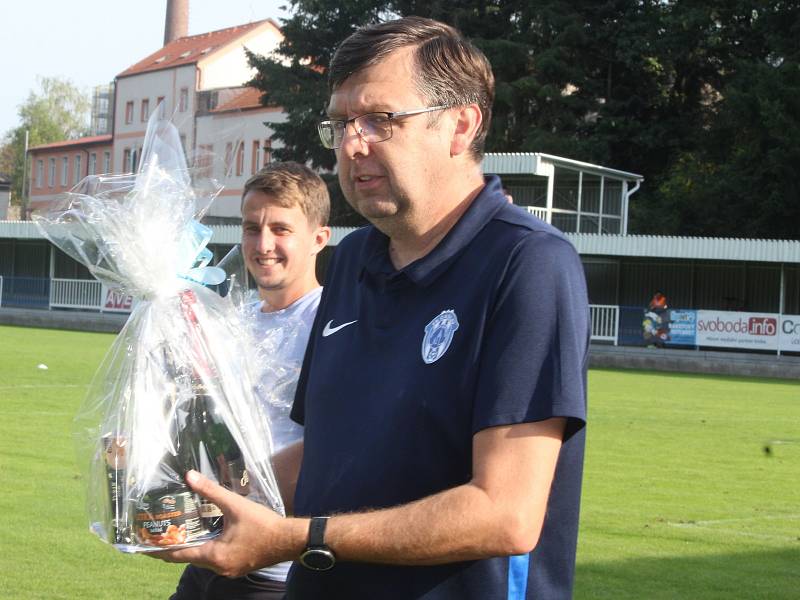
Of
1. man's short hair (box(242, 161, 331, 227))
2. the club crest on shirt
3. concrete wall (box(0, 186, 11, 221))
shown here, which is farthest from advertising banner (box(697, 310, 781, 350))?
concrete wall (box(0, 186, 11, 221))

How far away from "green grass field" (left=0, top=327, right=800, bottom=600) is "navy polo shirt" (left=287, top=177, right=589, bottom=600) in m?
5.00

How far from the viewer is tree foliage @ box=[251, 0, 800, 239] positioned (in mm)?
47594

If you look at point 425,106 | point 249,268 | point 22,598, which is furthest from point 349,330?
point 22,598

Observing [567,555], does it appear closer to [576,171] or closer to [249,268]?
[249,268]

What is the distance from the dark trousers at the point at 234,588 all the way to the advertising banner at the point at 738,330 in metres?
32.2

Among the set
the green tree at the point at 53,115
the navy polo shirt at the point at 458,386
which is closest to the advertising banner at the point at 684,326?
the navy polo shirt at the point at 458,386

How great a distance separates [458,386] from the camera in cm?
266

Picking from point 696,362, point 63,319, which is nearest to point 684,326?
point 696,362

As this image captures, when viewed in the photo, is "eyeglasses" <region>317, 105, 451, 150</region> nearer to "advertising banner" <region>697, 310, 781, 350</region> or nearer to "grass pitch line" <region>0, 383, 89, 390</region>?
"grass pitch line" <region>0, 383, 89, 390</region>

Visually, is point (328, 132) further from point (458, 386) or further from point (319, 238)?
point (319, 238)

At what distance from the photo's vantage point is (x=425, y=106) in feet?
9.45

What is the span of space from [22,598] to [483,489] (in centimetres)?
541

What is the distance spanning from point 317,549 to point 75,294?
4661 cm

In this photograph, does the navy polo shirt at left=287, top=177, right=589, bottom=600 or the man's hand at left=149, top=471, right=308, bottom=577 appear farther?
the man's hand at left=149, top=471, right=308, bottom=577
